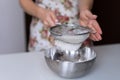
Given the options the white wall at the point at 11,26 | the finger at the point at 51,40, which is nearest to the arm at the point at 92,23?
the finger at the point at 51,40

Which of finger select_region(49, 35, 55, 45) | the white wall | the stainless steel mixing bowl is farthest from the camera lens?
the white wall

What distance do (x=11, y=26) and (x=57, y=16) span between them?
72 cm

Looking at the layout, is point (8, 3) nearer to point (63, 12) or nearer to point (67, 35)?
point (63, 12)

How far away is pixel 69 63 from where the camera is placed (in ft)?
3.02

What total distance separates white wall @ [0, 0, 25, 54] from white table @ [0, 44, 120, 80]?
0.86 m

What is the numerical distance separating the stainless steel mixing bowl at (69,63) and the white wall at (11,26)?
97 centimetres

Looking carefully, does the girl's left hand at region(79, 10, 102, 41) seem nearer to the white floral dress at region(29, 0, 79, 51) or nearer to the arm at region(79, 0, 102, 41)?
the arm at region(79, 0, 102, 41)

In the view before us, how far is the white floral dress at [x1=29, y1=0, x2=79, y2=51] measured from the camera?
4.48 ft

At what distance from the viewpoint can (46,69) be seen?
105 cm

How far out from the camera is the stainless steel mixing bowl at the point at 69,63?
928 millimetres

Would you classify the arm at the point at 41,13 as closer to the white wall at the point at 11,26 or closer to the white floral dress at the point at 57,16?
the white floral dress at the point at 57,16

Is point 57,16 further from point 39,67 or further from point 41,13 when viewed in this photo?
point 39,67

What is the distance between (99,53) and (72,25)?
21cm

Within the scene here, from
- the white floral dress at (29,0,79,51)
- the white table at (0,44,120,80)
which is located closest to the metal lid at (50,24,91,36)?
the white table at (0,44,120,80)
